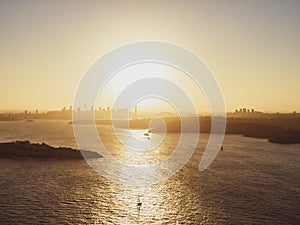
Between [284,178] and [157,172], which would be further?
[157,172]

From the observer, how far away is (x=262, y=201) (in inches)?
1804

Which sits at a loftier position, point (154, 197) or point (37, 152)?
point (37, 152)

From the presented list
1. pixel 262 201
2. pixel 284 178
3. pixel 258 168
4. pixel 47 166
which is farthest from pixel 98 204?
pixel 258 168

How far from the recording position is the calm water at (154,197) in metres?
38.6

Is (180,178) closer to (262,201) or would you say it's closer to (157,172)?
(157,172)

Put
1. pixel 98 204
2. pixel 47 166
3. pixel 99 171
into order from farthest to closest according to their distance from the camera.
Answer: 1. pixel 47 166
2. pixel 99 171
3. pixel 98 204

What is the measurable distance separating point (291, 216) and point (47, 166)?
58231 mm

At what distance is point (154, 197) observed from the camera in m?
49.7

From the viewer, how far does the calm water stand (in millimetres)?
38625

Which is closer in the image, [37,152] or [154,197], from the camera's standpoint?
[154,197]

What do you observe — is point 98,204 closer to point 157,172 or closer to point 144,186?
point 144,186

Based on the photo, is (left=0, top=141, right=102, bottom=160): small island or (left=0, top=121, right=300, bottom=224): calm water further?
(left=0, top=141, right=102, bottom=160): small island

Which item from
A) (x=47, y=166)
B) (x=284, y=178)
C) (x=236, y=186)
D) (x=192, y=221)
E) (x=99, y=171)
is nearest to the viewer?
(x=192, y=221)

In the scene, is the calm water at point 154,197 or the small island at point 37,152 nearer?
the calm water at point 154,197
